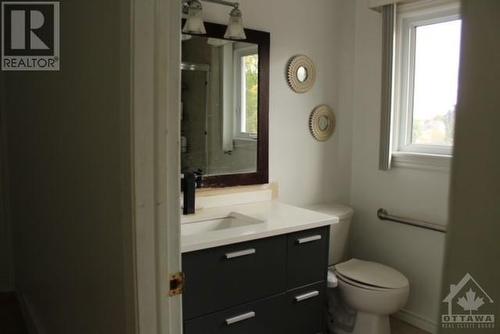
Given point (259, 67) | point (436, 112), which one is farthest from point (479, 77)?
point (436, 112)

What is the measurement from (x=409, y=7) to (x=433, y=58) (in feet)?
1.09

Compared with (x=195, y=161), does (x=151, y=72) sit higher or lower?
higher

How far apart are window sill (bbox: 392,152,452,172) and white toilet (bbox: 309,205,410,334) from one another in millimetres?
583

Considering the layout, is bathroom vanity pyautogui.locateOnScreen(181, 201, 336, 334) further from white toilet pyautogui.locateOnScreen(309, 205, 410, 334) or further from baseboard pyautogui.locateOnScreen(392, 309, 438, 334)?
baseboard pyautogui.locateOnScreen(392, 309, 438, 334)

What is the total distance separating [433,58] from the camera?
2477 mm

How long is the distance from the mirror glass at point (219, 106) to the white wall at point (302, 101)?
163 mm

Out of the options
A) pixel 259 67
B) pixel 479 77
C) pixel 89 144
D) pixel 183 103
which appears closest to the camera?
pixel 479 77

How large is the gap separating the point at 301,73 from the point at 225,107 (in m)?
0.59

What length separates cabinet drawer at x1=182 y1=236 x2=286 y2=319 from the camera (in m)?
1.65

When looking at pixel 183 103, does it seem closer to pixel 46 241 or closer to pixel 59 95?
pixel 59 95

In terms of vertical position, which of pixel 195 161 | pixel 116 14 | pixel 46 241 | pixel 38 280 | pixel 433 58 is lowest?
pixel 38 280
